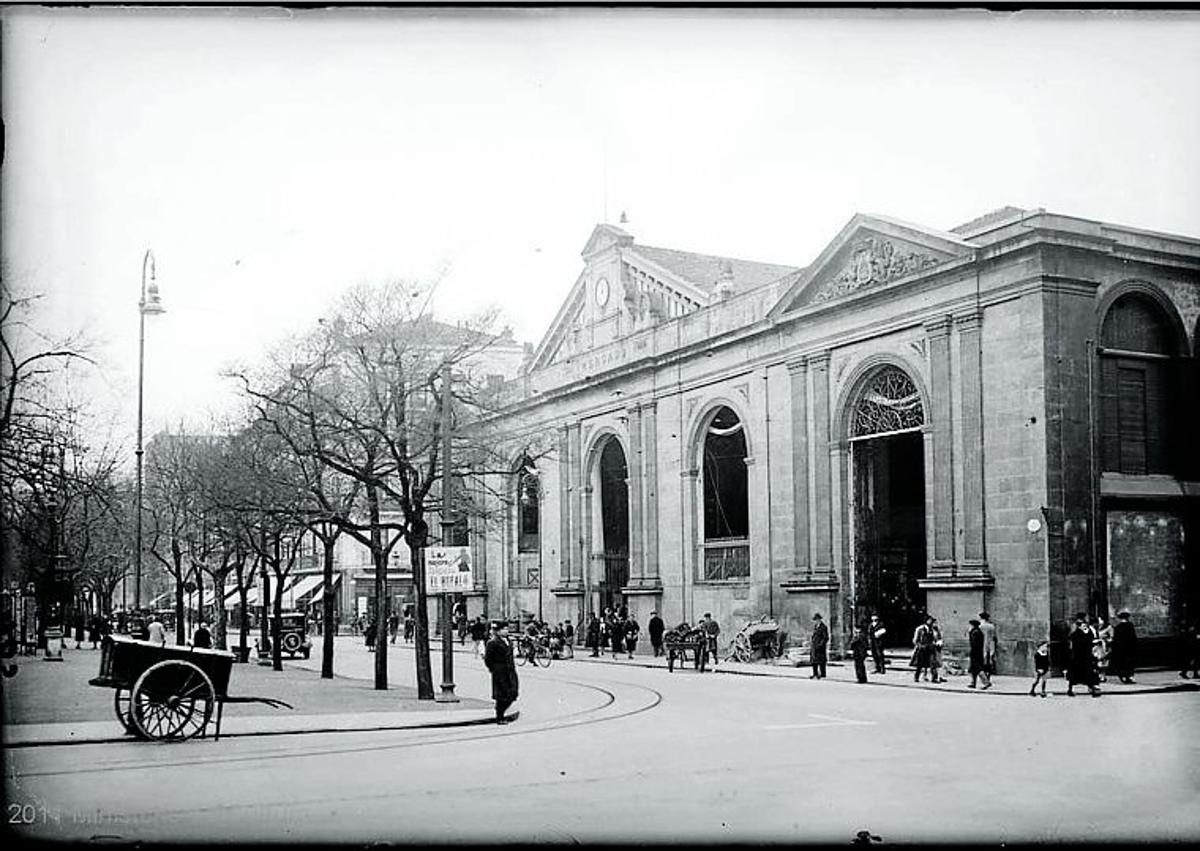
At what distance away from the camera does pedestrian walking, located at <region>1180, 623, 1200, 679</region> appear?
23250 millimetres

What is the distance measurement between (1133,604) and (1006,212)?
8642mm

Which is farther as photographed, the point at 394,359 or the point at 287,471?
the point at 287,471

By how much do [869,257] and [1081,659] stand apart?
11713 millimetres

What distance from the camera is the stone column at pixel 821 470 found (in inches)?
1266

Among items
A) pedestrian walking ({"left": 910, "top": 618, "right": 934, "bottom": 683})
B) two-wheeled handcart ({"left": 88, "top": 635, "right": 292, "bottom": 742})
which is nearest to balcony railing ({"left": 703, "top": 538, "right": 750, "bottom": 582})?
pedestrian walking ({"left": 910, "top": 618, "right": 934, "bottom": 683})

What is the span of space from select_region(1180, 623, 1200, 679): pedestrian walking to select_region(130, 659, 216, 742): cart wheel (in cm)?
1739

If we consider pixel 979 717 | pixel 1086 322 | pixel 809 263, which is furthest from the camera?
pixel 809 263

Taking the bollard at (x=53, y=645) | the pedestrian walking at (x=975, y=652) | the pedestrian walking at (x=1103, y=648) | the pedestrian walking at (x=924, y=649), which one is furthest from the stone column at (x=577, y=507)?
the pedestrian walking at (x=1103, y=648)

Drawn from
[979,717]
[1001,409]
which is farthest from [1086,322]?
[979,717]

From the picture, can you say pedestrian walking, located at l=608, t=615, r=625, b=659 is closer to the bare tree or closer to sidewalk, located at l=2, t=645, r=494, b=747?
sidewalk, located at l=2, t=645, r=494, b=747

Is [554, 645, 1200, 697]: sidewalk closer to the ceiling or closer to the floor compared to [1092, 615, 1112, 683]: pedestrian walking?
closer to the floor

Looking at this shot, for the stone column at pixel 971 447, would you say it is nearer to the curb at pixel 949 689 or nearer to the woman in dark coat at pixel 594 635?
the curb at pixel 949 689

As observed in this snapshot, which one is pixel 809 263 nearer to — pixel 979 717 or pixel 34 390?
pixel 979 717

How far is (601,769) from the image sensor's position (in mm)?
13570
